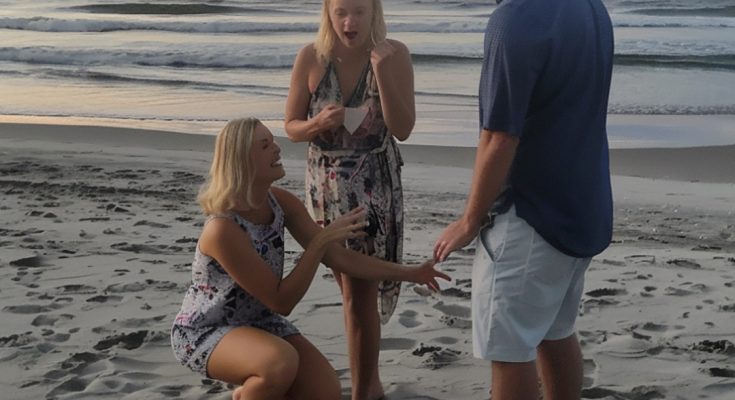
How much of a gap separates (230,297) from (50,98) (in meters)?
11.1

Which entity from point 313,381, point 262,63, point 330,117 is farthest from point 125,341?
point 262,63

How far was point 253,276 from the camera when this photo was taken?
3322mm

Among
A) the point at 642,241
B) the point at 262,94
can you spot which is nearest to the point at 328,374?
the point at 642,241

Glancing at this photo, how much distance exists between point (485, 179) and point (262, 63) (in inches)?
576

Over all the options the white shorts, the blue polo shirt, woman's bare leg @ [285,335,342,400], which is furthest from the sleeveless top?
the blue polo shirt

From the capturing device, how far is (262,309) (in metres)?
3.53

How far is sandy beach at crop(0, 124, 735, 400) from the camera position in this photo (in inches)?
166

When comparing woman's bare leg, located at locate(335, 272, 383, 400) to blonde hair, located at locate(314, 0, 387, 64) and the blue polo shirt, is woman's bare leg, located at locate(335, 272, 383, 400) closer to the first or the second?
blonde hair, located at locate(314, 0, 387, 64)

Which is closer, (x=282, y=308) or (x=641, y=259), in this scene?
(x=282, y=308)

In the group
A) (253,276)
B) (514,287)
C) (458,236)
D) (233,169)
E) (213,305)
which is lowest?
(213,305)

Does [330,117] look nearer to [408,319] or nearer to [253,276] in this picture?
[253,276]

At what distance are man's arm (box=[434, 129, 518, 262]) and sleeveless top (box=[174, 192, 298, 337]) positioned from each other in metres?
0.80

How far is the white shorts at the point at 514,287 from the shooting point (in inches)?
110

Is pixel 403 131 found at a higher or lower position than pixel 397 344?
higher
